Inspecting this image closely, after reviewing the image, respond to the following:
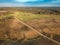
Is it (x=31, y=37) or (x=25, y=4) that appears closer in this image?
(x=31, y=37)

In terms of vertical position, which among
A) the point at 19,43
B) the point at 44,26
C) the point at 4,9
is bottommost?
the point at 19,43

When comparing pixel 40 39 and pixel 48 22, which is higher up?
pixel 48 22

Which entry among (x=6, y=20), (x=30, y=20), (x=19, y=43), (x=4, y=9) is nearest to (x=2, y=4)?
(x=4, y=9)

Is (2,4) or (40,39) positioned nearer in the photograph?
(40,39)

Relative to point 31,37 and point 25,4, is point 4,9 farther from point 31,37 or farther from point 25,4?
point 31,37

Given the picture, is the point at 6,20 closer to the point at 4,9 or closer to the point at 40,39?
the point at 4,9

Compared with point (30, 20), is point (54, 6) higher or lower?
higher

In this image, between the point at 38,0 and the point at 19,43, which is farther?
the point at 38,0

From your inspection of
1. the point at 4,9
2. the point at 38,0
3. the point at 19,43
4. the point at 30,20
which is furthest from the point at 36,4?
the point at 19,43

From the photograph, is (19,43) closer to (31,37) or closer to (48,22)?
(31,37)
